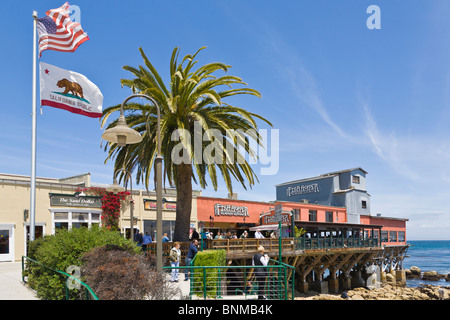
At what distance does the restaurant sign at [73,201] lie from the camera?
27.8 metres

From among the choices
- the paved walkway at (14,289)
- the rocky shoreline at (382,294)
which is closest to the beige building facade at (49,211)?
the paved walkway at (14,289)

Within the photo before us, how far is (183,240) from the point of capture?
73.9 ft

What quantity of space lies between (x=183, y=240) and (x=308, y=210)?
95.7ft

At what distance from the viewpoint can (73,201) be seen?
28578 millimetres

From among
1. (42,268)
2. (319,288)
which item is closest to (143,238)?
(42,268)

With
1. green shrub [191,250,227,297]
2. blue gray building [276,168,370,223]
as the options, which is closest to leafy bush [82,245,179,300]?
green shrub [191,250,227,297]

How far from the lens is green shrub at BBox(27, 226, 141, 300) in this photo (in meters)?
10.8

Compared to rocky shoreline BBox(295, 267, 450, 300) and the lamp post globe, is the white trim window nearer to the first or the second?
rocky shoreline BBox(295, 267, 450, 300)

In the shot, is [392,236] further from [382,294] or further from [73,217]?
[73,217]

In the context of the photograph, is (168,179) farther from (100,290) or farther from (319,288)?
(319,288)

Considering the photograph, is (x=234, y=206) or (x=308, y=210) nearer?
(x=234, y=206)

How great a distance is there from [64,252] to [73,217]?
18365 millimetres

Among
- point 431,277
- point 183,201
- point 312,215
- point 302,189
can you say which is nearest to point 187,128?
point 183,201

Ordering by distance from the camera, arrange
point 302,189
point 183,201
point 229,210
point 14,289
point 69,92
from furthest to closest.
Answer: point 302,189, point 229,210, point 183,201, point 69,92, point 14,289
